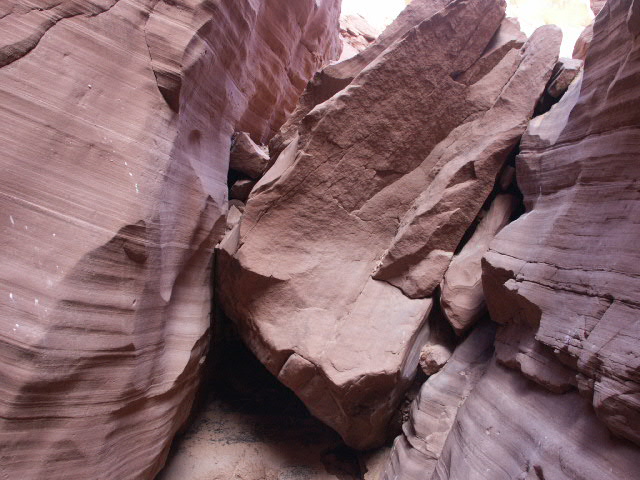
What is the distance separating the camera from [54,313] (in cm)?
232

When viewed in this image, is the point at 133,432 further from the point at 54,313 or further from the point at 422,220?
the point at 422,220

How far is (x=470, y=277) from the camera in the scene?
3.54 m

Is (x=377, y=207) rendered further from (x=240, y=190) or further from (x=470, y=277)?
(x=240, y=190)

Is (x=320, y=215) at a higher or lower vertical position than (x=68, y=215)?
higher

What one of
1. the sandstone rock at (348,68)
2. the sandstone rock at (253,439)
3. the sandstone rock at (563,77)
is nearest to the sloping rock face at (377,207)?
the sandstone rock at (563,77)

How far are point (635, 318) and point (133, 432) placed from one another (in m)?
3.37

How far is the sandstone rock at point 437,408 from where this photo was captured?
3070mm


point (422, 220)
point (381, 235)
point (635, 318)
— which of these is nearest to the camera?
point (635, 318)

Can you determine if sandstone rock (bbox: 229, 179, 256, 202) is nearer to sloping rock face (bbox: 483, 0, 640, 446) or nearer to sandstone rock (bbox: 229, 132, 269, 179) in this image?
sandstone rock (bbox: 229, 132, 269, 179)

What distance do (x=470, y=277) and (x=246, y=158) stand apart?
3.08 metres

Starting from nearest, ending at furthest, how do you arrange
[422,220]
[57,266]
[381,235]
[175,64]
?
[57,266] → [175,64] → [422,220] → [381,235]

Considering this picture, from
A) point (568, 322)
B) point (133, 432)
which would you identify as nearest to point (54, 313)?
point (133, 432)

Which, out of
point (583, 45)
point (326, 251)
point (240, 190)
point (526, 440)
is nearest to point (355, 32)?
point (583, 45)

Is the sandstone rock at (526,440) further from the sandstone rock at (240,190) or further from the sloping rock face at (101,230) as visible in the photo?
the sandstone rock at (240,190)
